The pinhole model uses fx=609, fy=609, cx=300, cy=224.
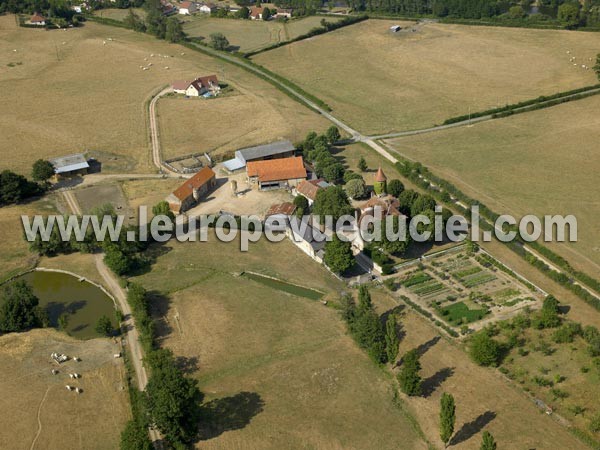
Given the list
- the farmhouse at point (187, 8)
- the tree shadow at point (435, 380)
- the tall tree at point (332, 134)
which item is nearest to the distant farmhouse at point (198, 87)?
the tall tree at point (332, 134)

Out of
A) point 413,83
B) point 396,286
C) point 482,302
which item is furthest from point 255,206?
point 413,83

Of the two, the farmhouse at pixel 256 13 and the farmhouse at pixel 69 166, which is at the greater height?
the farmhouse at pixel 256 13

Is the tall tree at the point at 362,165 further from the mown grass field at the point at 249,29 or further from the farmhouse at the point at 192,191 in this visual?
the mown grass field at the point at 249,29

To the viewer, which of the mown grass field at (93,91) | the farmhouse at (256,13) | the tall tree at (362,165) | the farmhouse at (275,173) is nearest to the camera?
the farmhouse at (275,173)

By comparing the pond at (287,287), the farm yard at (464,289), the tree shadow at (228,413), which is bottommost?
the tree shadow at (228,413)

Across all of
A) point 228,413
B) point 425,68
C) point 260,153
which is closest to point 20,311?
point 228,413

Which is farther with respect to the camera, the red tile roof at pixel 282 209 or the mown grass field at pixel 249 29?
the mown grass field at pixel 249 29
